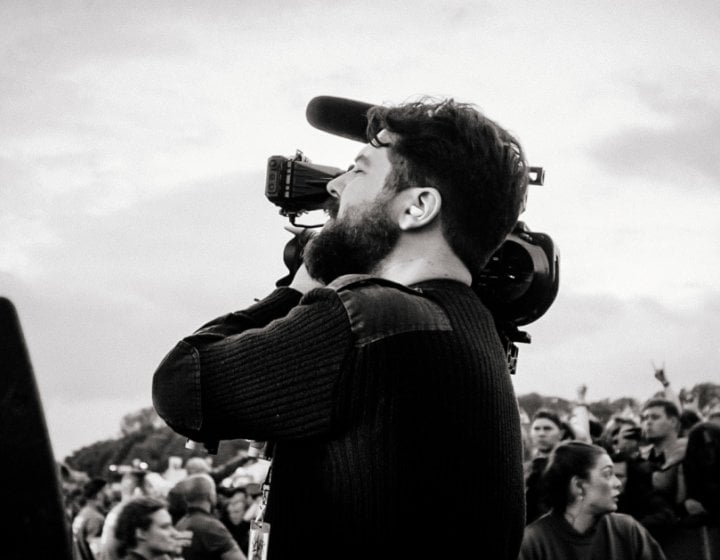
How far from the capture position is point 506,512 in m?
2.01

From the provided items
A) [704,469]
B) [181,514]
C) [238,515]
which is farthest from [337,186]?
[238,515]

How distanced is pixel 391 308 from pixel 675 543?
433 cm

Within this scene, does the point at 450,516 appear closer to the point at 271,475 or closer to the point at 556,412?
the point at 271,475

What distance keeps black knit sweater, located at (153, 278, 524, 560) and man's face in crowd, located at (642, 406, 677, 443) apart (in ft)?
14.9

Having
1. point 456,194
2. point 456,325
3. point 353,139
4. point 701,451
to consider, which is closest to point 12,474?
point 456,325

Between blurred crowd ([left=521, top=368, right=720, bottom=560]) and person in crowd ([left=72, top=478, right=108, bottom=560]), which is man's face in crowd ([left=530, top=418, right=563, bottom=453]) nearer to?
blurred crowd ([left=521, top=368, right=720, bottom=560])

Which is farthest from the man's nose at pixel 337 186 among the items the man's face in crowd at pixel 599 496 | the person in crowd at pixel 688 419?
the person in crowd at pixel 688 419

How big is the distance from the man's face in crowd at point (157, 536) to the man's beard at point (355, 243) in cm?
353

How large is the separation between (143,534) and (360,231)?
143 inches

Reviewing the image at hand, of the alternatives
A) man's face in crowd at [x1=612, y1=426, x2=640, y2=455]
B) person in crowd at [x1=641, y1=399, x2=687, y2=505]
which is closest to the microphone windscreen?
person in crowd at [x1=641, y1=399, x2=687, y2=505]

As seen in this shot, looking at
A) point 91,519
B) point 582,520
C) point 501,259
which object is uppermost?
point 501,259

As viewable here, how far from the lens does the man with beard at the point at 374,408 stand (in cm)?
187

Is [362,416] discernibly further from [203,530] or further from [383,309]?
[203,530]

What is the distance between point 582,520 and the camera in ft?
16.6
